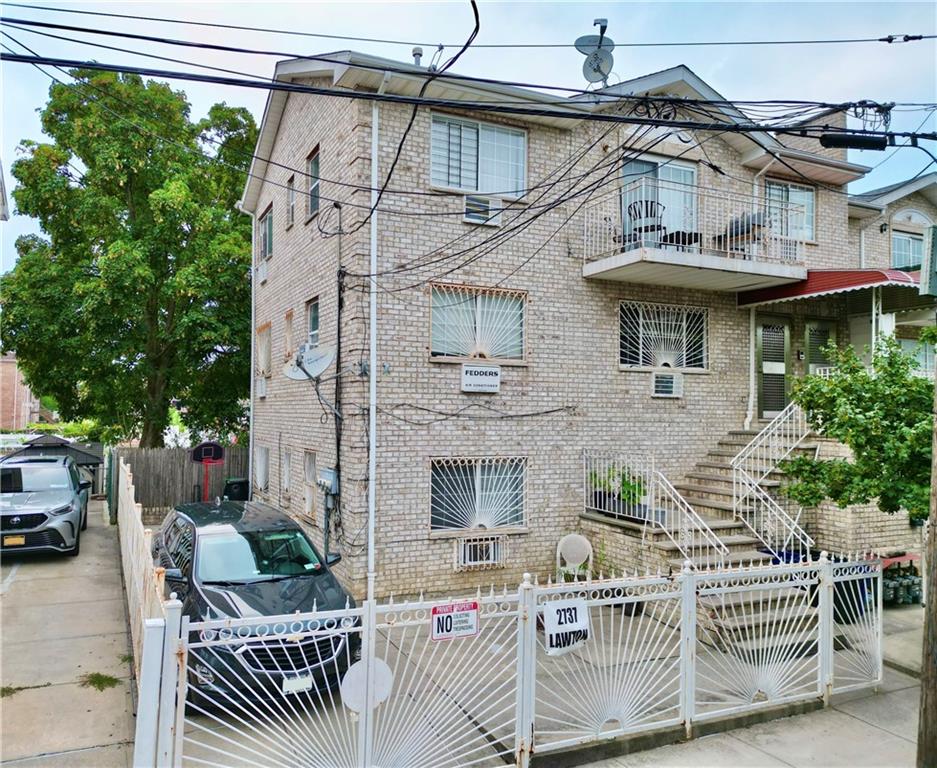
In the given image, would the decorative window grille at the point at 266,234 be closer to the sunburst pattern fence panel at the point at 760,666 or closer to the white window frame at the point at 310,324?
the white window frame at the point at 310,324

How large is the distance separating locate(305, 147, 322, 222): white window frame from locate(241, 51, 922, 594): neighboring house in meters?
0.09

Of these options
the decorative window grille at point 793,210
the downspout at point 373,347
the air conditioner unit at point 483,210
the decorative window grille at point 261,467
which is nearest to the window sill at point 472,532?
the downspout at point 373,347

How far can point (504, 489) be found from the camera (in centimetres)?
1115

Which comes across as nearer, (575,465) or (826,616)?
(826,616)

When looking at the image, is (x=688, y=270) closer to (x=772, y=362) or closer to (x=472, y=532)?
(x=772, y=362)

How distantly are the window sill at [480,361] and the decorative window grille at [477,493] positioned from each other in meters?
1.49

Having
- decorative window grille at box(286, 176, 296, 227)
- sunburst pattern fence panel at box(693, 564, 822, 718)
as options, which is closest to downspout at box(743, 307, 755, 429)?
sunburst pattern fence panel at box(693, 564, 822, 718)

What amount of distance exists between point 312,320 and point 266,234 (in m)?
Answer: 4.47

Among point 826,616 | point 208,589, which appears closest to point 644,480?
point 826,616

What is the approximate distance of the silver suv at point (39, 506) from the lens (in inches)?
462

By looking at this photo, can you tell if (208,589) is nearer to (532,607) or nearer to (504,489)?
(532,607)

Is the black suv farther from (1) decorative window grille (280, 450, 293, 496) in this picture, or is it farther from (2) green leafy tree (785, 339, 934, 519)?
(2) green leafy tree (785, 339, 934, 519)

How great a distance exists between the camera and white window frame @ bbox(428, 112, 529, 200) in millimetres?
10922

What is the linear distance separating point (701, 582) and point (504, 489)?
5037mm
